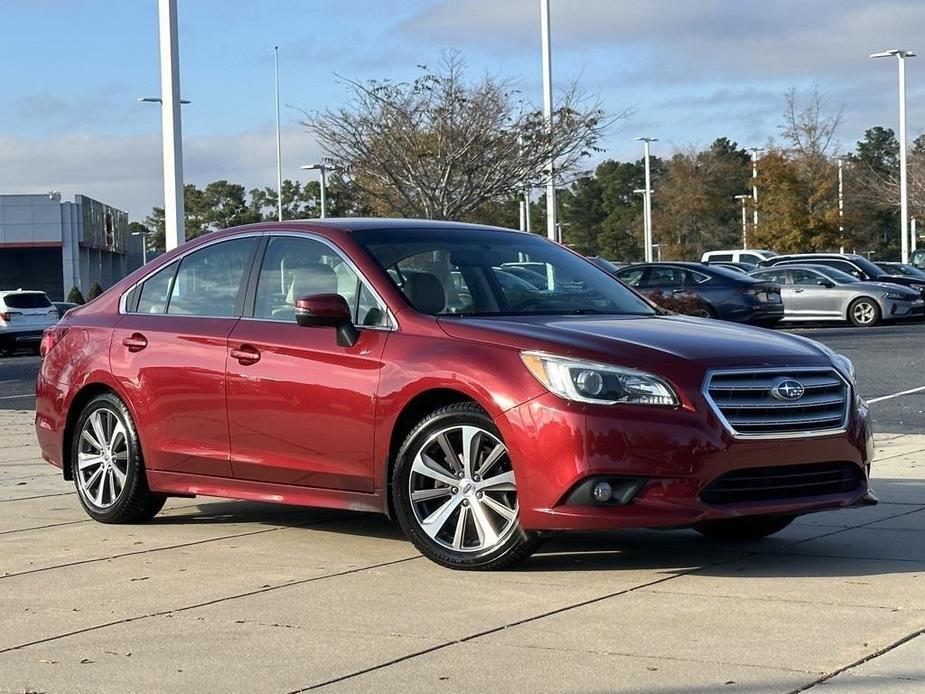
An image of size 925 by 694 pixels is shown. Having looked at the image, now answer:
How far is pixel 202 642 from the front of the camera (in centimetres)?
559

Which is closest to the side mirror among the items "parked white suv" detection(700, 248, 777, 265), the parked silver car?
the parked silver car

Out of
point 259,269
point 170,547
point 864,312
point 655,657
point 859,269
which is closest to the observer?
point 655,657

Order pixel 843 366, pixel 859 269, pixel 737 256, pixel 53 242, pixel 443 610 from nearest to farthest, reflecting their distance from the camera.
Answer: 1. pixel 443 610
2. pixel 843 366
3. pixel 859 269
4. pixel 737 256
5. pixel 53 242

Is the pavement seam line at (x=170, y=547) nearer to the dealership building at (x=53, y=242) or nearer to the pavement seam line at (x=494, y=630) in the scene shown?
the pavement seam line at (x=494, y=630)

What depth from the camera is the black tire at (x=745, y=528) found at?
768cm

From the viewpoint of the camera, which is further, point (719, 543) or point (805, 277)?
point (805, 277)

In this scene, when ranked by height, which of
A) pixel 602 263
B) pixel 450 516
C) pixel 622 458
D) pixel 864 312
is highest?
pixel 602 263

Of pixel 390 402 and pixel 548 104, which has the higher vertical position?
pixel 548 104

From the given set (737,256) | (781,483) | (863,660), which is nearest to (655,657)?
(863,660)

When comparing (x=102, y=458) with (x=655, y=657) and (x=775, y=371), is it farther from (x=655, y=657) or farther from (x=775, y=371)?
(x=655, y=657)

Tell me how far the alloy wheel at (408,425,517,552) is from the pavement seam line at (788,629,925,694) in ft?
6.05

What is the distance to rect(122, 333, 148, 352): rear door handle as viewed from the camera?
837 centimetres

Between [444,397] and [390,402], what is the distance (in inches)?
9.8

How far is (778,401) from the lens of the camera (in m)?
6.75
